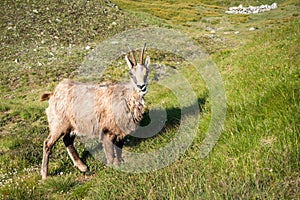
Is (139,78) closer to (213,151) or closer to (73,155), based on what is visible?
(213,151)

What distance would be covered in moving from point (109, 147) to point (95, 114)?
92 cm

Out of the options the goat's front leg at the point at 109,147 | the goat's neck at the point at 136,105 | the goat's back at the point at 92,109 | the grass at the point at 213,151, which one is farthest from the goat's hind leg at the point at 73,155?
the goat's neck at the point at 136,105

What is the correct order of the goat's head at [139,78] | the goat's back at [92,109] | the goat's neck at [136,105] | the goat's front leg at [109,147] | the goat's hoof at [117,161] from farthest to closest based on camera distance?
1. the goat's back at [92,109]
2. the goat's front leg at [109,147]
3. the goat's neck at [136,105]
4. the goat's hoof at [117,161]
5. the goat's head at [139,78]

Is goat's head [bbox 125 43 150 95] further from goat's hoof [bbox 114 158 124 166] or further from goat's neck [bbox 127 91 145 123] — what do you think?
goat's hoof [bbox 114 158 124 166]

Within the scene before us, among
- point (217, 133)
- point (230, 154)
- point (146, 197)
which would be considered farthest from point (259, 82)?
point (146, 197)

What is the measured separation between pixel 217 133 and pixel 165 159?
107 centimetres

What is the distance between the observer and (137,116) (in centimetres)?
753

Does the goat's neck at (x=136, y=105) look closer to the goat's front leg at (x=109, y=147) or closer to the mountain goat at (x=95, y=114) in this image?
the mountain goat at (x=95, y=114)

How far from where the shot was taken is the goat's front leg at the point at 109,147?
7545 mm

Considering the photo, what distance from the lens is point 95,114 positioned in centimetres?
795

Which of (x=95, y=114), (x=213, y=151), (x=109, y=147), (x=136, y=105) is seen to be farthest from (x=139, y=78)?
(x=213, y=151)

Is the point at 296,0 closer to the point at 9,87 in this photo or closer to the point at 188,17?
the point at 188,17

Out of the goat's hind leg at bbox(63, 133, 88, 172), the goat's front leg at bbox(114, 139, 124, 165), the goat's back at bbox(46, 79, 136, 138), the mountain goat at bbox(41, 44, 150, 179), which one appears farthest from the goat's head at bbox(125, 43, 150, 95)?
the goat's hind leg at bbox(63, 133, 88, 172)

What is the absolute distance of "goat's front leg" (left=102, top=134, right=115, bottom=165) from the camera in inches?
297
